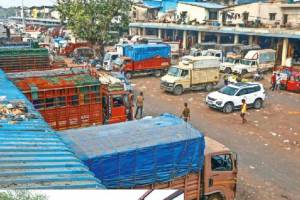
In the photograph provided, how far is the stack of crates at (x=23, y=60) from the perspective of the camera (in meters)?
20.2

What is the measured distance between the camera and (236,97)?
67.2ft

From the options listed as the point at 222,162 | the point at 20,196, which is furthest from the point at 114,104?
the point at 20,196

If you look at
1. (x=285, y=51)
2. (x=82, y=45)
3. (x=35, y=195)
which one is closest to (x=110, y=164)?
(x=35, y=195)

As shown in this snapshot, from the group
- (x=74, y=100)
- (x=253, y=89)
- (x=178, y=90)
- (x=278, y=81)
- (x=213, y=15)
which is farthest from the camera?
(x=213, y=15)

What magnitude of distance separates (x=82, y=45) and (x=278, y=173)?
1272 inches

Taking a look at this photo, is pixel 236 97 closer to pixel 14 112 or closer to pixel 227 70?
pixel 227 70

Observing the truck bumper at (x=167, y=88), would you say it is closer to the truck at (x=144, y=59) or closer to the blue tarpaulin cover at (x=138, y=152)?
the truck at (x=144, y=59)

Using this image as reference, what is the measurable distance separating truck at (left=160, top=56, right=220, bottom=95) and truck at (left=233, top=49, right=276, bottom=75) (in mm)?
4514

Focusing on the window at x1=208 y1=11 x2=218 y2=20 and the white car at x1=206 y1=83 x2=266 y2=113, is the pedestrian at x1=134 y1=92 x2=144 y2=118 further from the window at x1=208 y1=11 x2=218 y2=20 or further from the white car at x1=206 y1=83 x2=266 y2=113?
the window at x1=208 y1=11 x2=218 y2=20

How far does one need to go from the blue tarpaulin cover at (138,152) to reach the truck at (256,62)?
21.2m

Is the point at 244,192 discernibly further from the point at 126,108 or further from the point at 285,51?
the point at 285,51

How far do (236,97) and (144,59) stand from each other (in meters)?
10.8

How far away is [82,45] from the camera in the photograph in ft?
137

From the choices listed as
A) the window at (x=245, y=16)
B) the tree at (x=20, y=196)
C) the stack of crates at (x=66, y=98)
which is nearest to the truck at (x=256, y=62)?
the window at (x=245, y=16)
